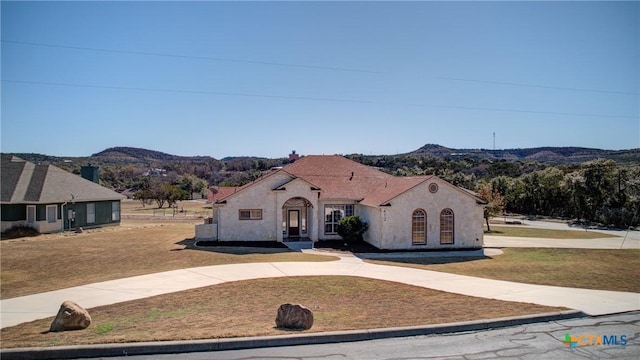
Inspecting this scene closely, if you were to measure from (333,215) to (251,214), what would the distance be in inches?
219

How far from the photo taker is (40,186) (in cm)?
3175

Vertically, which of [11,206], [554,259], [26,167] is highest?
[26,167]

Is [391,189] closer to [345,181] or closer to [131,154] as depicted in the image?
[345,181]

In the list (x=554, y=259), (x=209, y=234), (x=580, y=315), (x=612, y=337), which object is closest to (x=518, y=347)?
(x=612, y=337)

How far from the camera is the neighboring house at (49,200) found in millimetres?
29938

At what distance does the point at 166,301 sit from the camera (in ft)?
42.4

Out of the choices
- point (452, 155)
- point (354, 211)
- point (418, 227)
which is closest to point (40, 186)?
point (354, 211)

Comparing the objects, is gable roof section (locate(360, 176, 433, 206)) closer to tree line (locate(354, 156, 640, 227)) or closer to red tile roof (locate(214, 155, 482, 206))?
red tile roof (locate(214, 155, 482, 206))

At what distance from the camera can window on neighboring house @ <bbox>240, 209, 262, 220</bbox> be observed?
27.3m

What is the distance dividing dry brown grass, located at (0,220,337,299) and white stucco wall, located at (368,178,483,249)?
4513 millimetres

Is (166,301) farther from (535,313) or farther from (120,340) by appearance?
(535,313)

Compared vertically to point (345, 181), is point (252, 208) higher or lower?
lower

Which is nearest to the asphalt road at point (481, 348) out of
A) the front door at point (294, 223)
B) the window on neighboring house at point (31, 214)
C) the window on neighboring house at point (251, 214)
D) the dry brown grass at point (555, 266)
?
the dry brown grass at point (555, 266)

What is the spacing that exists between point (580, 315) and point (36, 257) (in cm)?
2257
